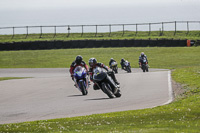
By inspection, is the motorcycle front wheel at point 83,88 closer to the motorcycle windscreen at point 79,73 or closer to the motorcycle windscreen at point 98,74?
the motorcycle windscreen at point 79,73

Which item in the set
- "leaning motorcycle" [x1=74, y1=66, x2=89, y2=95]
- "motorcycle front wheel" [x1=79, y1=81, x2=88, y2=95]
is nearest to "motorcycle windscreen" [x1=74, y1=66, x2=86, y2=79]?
"leaning motorcycle" [x1=74, y1=66, x2=89, y2=95]

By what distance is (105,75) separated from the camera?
54.4ft

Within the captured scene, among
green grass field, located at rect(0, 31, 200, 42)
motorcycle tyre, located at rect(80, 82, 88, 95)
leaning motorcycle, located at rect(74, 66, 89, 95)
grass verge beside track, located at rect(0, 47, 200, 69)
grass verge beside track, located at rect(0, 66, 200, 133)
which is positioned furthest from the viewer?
green grass field, located at rect(0, 31, 200, 42)

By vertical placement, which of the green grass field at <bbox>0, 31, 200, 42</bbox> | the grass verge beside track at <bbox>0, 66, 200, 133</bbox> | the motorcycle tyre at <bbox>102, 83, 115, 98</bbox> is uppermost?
the green grass field at <bbox>0, 31, 200, 42</bbox>

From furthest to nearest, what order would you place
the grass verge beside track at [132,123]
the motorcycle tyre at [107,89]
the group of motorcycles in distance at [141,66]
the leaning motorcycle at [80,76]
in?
the group of motorcycles in distance at [141,66] → the leaning motorcycle at [80,76] → the motorcycle tyre at [107,89] → the grass verge beside track at [132,123]

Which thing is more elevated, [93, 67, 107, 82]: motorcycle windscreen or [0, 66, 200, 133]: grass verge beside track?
[93, 67, 107, 82]: motorcycle windscreen

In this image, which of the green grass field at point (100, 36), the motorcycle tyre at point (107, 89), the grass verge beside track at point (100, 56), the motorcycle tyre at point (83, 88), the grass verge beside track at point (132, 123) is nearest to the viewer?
the grass verge beside track at point (132, 123)

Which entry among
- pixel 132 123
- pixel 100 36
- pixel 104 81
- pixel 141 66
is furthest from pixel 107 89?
pixel 100 36

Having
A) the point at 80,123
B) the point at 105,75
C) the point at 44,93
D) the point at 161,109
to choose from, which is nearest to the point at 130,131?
the point at 80,123

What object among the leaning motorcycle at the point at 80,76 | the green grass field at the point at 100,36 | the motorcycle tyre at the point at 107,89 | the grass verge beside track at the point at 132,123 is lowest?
the grass verge beside track at the point at 132,123

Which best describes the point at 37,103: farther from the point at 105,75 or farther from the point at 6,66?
the point at 6,66

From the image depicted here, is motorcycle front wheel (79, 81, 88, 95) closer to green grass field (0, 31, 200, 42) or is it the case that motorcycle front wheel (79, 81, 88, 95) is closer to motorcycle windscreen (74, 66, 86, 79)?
motorcycle windscreen (74, 66, 86, 79)

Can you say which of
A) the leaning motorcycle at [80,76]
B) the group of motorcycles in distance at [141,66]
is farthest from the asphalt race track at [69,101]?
the group of motorcycles in distance at [141,66]

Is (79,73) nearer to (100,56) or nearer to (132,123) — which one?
(132,123)
